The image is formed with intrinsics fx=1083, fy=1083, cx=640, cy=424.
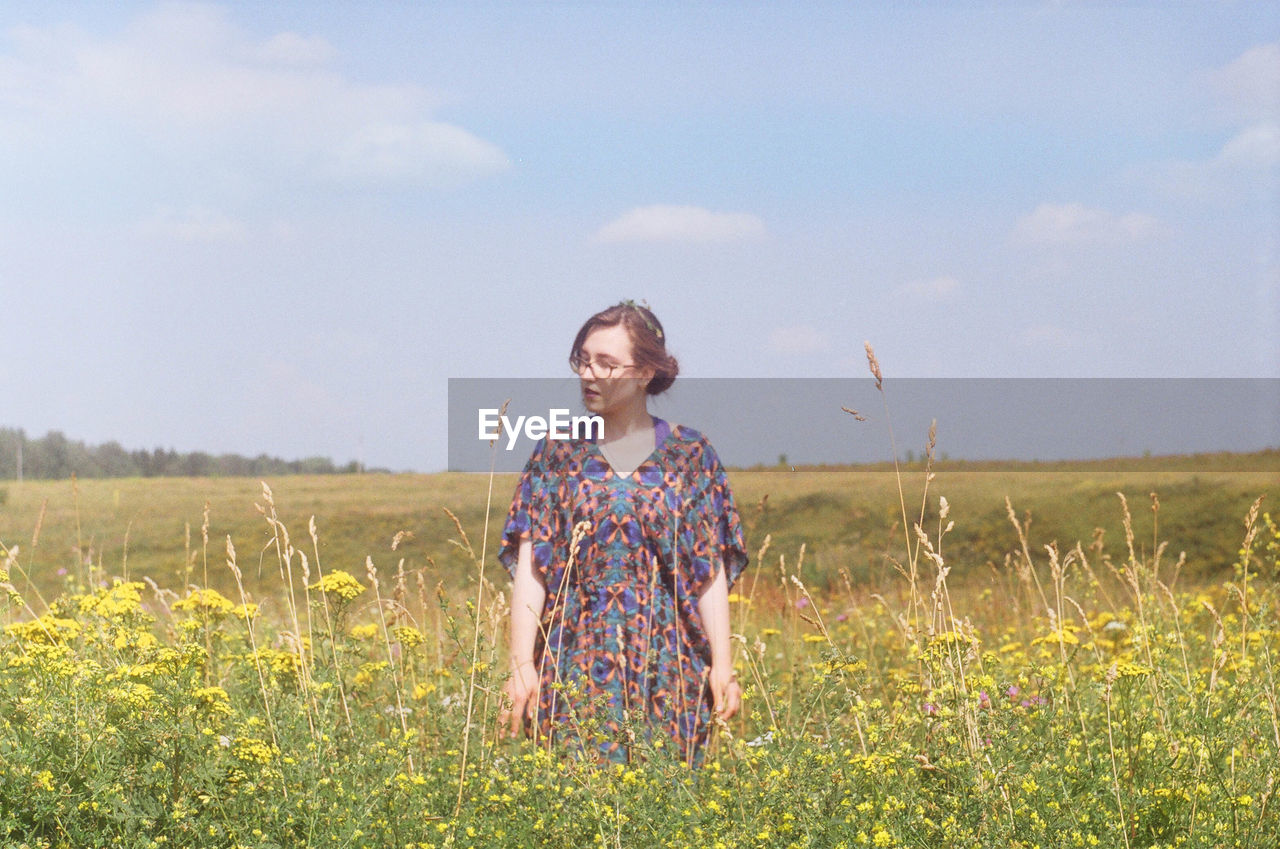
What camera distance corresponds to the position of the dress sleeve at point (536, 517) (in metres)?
3.85

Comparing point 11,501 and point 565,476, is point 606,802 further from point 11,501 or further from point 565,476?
point 11,501

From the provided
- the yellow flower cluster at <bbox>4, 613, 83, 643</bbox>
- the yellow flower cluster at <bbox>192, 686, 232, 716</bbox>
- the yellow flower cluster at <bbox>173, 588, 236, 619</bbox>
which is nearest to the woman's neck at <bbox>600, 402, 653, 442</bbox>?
the yellow flower cluster at <bbox>173, 588, 236, 619</bbox>

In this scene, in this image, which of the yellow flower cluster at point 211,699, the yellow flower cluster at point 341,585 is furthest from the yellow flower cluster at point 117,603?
the yellow flower cluster at point 211,699

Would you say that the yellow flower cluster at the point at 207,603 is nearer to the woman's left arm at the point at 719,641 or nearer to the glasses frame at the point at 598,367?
the glasses frame at the point at 598,367

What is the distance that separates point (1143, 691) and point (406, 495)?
541 inches

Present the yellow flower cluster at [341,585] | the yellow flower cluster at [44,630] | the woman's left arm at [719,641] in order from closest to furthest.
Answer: the yellow flower cluster at [341,585] < the yellow flower cluster at [44,630] < the woman's left arm at [719,641]

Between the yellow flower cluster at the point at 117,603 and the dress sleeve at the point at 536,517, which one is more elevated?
the dress sleeve at the point at 536,517

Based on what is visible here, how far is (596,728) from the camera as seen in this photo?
2.89 m

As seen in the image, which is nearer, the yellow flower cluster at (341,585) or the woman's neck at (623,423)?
the yellow flower cluster at (341,585)

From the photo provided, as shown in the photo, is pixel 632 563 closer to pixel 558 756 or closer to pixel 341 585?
pixel 558 756

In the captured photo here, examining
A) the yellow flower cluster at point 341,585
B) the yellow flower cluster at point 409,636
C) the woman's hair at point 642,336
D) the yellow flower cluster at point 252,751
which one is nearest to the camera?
the yellow flower cluster at point 252,751

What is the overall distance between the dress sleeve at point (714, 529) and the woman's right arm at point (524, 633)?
576 mm

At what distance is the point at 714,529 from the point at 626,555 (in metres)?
0.37

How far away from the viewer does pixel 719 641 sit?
3842 millimetres
